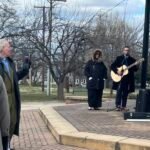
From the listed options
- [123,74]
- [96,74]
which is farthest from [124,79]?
[96,74]

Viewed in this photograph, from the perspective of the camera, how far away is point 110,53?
141 ft

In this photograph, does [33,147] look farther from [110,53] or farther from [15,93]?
[110,53]

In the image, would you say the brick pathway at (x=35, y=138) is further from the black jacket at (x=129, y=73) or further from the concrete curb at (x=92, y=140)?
the black jacket at (x=129, y=73)

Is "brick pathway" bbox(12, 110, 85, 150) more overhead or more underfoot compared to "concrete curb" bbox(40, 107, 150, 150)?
more underfoot

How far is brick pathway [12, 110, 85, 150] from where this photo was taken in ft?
29.6

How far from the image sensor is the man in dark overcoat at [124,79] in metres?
13.5

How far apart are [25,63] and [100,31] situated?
104 feet

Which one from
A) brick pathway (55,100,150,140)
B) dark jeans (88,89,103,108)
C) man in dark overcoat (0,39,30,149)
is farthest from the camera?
dark jeans (88,89,103,108)

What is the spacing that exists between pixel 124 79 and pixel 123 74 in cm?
18

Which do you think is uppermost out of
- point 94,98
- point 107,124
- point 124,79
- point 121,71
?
point 121,71

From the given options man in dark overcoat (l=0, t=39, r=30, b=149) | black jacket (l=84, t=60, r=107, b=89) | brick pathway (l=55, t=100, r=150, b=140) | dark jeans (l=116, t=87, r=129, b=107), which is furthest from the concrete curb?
black jacket (l=84, t=60, r=107, b=89)

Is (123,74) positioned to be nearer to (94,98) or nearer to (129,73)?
(129,73)

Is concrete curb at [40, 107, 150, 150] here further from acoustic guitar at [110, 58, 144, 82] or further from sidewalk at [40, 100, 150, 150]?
acoustic guitar at [110, 58, 144, 82]

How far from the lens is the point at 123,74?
13.5 metres
